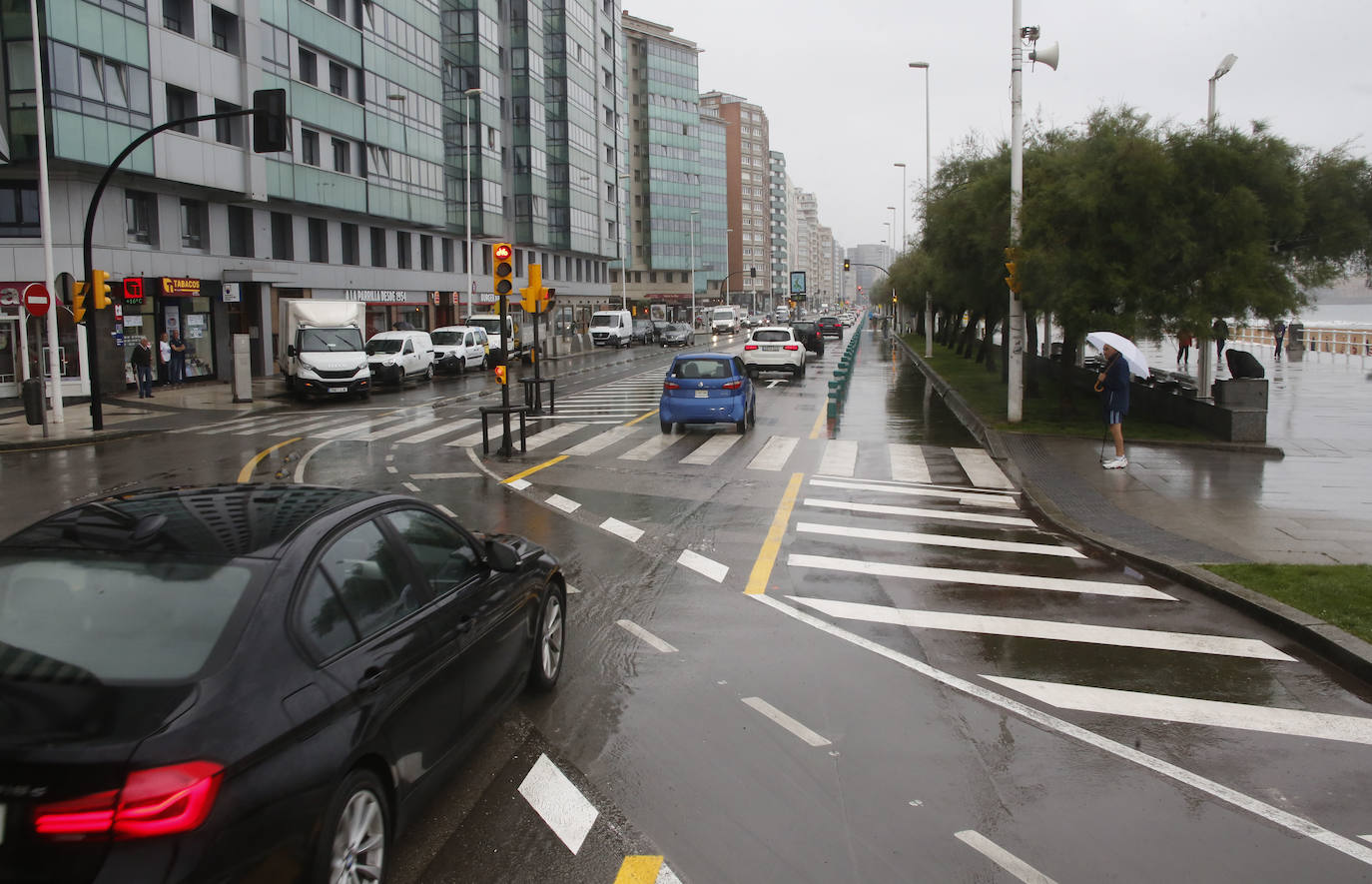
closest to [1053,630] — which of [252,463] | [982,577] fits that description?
[982,577]

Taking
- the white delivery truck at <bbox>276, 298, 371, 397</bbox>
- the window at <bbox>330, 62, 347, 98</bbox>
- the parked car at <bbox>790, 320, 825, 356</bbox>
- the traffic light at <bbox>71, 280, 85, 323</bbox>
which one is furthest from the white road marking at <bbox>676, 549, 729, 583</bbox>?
the parked car at <bbox>790, 320, 825, 356</bbox>

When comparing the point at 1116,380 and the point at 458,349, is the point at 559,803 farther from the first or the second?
the point at 458,349

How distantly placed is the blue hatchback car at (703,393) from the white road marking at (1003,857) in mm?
15656

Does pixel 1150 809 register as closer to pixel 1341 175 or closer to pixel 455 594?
pixel 455 594

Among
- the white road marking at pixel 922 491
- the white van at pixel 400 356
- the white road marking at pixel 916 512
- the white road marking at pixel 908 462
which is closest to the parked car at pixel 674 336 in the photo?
the white van at pixel 400 356

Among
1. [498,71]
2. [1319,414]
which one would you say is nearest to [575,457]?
[1319,414]

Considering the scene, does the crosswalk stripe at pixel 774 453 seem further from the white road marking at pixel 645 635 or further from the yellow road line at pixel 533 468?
the white road marking at pixel 645 635

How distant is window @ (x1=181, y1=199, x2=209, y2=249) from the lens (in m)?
35.9

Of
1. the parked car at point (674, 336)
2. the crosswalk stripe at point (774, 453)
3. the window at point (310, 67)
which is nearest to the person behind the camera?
the crosswalk stripe at point (774, 453)

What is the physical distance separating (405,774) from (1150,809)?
135 inches

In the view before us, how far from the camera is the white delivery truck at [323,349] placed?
29.4 meters

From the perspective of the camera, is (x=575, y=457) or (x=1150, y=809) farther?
(x=575, y=457)

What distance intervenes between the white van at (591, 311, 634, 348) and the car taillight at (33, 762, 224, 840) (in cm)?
5799

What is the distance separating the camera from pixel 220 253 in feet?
123
